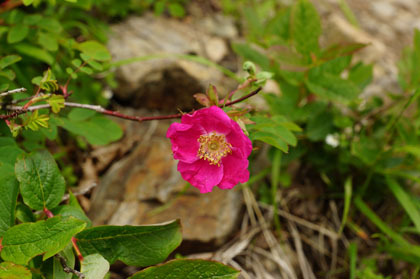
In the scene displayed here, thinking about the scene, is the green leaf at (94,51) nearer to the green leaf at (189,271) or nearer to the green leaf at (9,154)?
the green leaf at (9,154)

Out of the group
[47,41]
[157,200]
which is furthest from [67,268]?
[47,41]

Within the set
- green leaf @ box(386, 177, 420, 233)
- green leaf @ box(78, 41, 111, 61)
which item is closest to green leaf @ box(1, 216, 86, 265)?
green leaf @ box(78, 41, 111, 61)

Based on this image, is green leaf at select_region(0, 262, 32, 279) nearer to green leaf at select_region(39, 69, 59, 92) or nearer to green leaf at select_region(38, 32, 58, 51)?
green leaf at select_region(39, 69, 59, 92)

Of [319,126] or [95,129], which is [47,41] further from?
[319,126]

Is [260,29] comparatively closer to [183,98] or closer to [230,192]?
[183,98]

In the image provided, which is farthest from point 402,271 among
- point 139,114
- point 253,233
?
point 139,114

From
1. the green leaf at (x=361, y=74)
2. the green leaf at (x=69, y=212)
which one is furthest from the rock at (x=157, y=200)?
the green leaf at (x=361, y=74)
